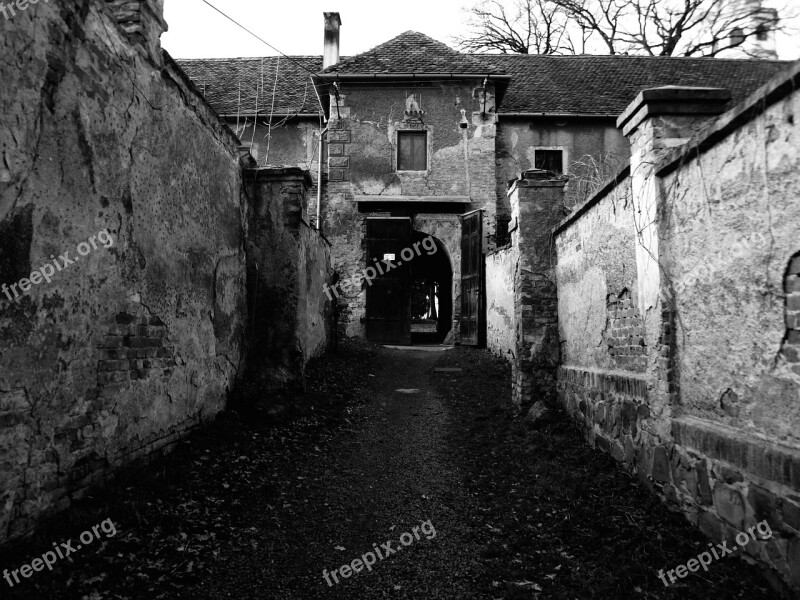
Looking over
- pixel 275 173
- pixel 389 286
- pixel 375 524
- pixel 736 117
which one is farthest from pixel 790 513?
pixel 389 286

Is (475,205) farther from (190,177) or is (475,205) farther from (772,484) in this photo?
(772,484)

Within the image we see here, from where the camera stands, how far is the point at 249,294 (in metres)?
6.03

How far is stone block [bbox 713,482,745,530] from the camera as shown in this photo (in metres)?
2.66

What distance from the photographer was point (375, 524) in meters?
3.59

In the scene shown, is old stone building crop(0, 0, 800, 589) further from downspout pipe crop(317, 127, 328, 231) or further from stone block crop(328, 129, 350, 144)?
stone block crop(328, 129, 350, 144)

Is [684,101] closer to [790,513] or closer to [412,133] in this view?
[790,513]

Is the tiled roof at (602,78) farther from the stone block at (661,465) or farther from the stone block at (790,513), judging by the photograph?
the stone block at (790,513)

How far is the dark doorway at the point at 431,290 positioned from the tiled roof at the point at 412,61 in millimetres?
4262

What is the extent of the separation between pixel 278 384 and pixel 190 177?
8.03ft

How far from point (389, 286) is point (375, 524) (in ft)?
32.2

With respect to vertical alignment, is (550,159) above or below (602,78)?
below

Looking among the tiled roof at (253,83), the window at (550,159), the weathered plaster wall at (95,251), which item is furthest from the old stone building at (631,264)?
the weathered plaster wall at (95,251)

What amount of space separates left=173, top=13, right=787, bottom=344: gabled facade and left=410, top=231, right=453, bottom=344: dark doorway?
427 millimetres

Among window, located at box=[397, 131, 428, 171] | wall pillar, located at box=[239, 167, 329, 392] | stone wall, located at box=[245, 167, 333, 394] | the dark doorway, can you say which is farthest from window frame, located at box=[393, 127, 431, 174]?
wall pillar, located at box=[239, 167, 329, 392]
